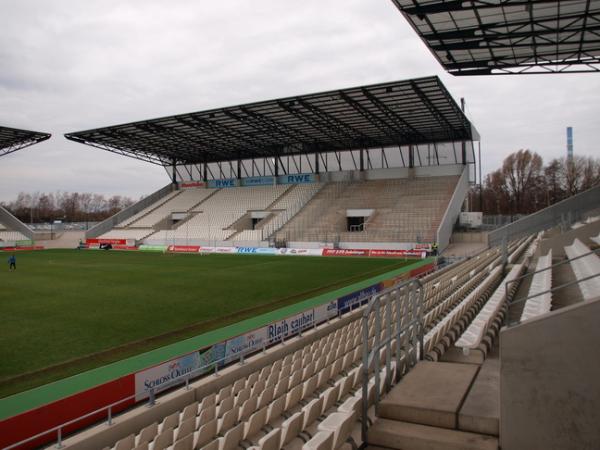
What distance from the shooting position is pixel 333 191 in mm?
54625

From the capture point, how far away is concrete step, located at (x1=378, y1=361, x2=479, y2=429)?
185 inches

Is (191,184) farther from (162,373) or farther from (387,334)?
(387,334)

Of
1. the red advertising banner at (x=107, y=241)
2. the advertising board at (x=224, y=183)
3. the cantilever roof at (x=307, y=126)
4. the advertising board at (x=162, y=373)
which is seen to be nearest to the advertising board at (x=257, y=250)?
the cantilever roof at (x=307, y=126)

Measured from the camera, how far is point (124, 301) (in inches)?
784

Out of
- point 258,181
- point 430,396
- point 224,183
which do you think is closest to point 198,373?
point 430,396

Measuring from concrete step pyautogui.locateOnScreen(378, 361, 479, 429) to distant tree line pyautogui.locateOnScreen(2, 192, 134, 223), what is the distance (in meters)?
119

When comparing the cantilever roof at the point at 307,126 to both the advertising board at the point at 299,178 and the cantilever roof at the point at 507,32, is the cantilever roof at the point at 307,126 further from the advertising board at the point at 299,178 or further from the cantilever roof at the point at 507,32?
the cantilever roof at the point at 507,32

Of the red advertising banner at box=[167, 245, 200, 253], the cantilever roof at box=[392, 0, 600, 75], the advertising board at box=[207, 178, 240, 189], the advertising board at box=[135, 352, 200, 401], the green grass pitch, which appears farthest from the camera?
the advertising board at box=[207, 178, 240, 189]

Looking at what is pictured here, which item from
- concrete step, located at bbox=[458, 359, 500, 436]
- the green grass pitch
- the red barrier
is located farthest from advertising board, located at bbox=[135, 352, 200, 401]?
concrete step, located at bbox=[458, 359, 500, 436]

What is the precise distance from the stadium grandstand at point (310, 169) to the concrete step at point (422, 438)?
30173mm

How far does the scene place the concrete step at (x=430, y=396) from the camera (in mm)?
4707

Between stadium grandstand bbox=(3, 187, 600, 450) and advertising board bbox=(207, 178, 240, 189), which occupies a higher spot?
advertising board bbox=(207, 178, 240, 189)

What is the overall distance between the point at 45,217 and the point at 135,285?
10560 centimetres

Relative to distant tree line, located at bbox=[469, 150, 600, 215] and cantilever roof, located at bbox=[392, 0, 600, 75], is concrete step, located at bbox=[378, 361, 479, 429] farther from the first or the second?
distant tree line, located at bbox=[469, 150, 600, 215]
